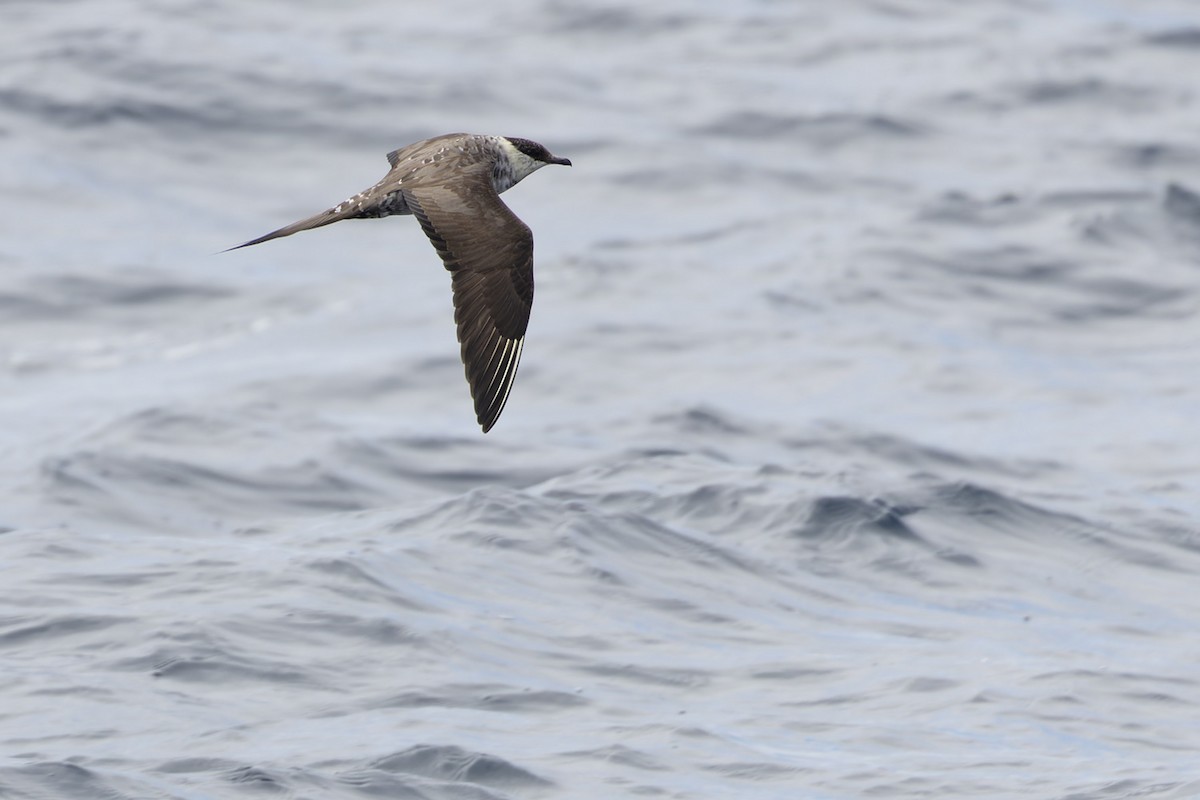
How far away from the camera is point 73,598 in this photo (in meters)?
9.89

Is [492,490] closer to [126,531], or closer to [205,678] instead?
[126,531]

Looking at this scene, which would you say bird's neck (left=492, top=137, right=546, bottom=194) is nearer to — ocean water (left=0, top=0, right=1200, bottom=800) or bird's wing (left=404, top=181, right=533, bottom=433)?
bird's wing (left=404, top=181, right=533, bottom=433)

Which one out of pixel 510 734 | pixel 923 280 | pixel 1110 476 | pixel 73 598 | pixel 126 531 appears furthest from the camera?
pixel 923 280

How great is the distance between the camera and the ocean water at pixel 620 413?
355 inches

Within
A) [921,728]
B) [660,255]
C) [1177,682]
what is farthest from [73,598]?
[660,255]

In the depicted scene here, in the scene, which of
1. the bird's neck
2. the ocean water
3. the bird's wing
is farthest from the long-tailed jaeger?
the ocean water

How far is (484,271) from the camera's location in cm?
806

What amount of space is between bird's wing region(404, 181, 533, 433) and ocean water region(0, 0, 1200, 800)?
5.31 ft

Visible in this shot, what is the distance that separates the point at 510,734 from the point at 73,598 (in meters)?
2.41

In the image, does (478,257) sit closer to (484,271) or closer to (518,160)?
(484,271)

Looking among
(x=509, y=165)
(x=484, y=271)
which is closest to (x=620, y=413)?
(x=509, y=165)

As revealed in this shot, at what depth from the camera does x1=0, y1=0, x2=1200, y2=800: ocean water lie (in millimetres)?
9016

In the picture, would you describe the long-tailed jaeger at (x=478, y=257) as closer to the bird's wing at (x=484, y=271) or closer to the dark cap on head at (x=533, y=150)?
the bird's wing at (x=484, y=271)

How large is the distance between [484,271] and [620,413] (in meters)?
6.04
